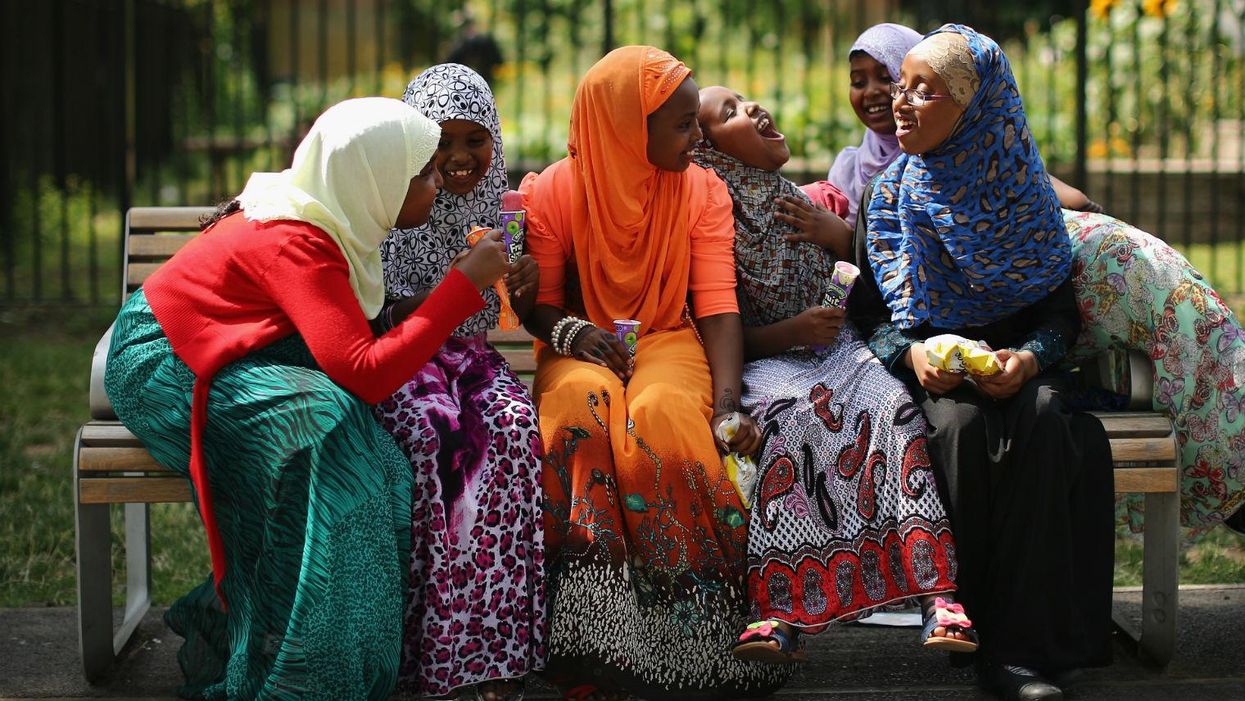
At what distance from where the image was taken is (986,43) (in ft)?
11.8

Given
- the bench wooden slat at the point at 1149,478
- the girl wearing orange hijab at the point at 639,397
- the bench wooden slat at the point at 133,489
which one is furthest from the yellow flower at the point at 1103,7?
the bench wooden slat at the point at 133,489

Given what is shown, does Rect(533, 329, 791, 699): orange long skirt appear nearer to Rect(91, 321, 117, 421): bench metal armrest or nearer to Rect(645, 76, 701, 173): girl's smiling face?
Rect(645, 76, 701, 173): girl's smiling face

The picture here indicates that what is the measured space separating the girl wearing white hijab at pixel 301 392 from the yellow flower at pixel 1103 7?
24.0 ft

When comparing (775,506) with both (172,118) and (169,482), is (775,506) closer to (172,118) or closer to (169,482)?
(169,482)

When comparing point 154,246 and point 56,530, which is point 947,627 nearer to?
point 154,246

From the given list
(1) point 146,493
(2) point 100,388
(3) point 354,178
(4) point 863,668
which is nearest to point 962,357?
(4) point 863,668

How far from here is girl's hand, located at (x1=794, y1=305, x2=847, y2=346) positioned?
3869mm

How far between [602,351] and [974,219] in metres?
1.01

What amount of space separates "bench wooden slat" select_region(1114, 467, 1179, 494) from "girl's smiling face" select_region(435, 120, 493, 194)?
182 centimetres

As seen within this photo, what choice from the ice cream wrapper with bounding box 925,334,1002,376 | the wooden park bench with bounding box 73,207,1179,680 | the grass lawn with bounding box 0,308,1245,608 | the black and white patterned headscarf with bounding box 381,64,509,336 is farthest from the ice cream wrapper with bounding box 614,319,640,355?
the grass lawn with bounding box 0,308,1245,608

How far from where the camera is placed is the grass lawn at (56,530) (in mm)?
4512

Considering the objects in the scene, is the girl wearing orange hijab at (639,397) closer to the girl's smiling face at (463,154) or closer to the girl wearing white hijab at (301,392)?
the girl's smiling face at (463,154)

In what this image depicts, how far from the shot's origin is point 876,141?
430cm

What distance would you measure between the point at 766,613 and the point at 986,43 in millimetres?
1511
